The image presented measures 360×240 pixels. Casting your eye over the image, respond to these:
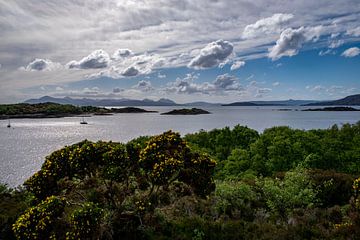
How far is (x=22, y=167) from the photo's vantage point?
46.7m

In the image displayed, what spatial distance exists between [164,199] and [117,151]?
14.8 feet

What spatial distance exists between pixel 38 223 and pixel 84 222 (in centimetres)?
128

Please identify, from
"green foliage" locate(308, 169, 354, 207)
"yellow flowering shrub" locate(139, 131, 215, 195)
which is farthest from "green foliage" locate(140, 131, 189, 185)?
"green foliage" locate(308, 169, 354, 207)

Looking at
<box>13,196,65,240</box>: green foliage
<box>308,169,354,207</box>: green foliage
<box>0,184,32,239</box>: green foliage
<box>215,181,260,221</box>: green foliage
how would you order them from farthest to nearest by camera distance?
<box>308,169,354,207</box>: green foliage → <box>215,181,260,221</box>: green foliage → <box>0,184,32,239</box>: green foliage → <box>13,196,65,240</box>: green foliage

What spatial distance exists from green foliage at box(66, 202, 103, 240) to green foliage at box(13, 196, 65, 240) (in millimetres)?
666

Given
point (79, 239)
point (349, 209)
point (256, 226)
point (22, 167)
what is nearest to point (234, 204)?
point (256, 226)

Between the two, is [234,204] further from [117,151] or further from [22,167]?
[22,167]

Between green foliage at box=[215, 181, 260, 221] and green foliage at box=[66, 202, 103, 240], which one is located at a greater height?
green foliage at box=[66, 202, 103, 240]

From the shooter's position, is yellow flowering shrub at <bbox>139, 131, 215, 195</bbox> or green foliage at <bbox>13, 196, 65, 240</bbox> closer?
green foliage at <bbox>13, 196, 65, 240</bbox>

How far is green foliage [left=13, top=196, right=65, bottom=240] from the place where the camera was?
797cm

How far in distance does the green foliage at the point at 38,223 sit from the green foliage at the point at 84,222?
67 cm

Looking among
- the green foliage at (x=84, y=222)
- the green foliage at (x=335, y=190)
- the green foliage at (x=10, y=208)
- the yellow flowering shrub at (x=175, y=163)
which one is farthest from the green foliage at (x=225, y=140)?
the green foliage at (x=84, y=222)

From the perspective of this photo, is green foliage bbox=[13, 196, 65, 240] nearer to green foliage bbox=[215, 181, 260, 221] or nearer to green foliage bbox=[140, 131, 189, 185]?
green foliage bbox=[140, 131, 189, 185]

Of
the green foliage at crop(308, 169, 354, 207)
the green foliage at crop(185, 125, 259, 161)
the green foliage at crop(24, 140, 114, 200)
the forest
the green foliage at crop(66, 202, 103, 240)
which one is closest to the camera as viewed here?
the green foliage at crop(66, 202, 103, 240)
